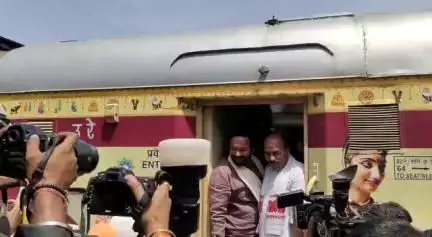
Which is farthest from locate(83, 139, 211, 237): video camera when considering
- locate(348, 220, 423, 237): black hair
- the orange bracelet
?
locate(348, 220, 423, 237): black hair

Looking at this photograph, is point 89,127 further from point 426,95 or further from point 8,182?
point 8,182

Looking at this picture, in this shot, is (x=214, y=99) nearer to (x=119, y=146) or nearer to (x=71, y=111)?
(x=119, y=146)

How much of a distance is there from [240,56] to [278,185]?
94 cm

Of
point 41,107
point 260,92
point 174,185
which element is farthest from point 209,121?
point 174,185

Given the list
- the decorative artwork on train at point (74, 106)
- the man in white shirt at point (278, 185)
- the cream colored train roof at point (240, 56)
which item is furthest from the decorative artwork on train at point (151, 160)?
the man in white shirt at point (278, 185)

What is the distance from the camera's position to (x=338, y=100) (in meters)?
4.18

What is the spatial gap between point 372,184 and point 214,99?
124cm

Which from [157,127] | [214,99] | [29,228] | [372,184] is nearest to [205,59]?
[214,99]

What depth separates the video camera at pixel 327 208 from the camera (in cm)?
248

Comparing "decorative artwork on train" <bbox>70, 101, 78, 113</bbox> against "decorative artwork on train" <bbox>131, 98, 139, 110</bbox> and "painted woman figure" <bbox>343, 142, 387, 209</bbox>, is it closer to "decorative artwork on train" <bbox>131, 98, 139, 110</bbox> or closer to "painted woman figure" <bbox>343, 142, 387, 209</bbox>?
"decorative artwork on train" <bbox>131, 98, 139, 110</bbox>

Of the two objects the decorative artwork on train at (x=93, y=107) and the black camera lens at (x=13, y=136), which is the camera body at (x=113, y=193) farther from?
the decorative artwork on train at (x=93, y=107)

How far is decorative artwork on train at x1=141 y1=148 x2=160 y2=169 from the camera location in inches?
180

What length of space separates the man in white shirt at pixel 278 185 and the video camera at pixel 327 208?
3.85 ft

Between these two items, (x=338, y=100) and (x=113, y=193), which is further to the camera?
(x=338, y=100)
